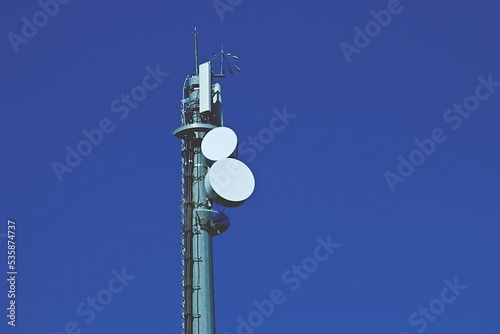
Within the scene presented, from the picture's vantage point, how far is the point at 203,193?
32.6m

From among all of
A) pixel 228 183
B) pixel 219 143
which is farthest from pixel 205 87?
pixel 228 183

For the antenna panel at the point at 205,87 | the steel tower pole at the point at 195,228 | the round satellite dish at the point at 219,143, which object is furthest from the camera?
the antenna panel at the point at 205,87

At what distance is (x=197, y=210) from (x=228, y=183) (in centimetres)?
143

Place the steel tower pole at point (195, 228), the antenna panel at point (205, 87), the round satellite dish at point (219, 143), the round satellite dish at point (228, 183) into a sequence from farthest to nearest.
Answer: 1. the antenna panel at point (205, 87)
2. the round satellite dish at point (219, 143)
3. the round satellite dish at point (228, 183)
4. the steel tower pole at point (195, 228)

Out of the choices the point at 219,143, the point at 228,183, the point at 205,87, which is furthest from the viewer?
the point at 205,87

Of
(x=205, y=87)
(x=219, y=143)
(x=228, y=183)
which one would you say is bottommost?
(x=228, y=183)

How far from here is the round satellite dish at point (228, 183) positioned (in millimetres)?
31656

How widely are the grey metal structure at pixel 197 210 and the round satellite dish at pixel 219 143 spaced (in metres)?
0.77

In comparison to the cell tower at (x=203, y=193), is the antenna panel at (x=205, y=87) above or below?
above

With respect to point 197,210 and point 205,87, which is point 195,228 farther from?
point 205,87

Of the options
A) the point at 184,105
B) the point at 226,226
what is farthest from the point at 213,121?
the point at 226,226

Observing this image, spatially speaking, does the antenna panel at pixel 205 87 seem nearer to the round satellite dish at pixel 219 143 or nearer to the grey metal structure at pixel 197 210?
the grey metal structure at pixel 197 210

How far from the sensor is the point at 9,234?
3494 cm

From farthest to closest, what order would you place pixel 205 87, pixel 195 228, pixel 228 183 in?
pixel 205 87, pixel 195 228, pixel 228 183
